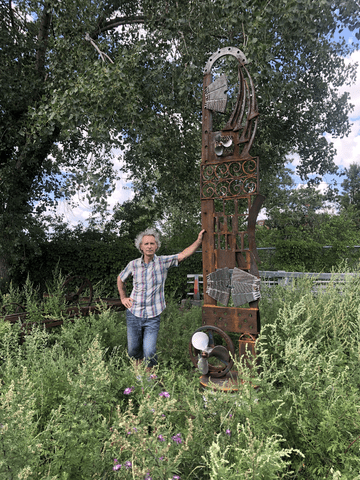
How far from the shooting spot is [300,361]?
229 cm

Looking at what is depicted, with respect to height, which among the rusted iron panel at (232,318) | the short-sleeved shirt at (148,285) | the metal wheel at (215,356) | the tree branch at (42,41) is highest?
the tree branch at (42,41)

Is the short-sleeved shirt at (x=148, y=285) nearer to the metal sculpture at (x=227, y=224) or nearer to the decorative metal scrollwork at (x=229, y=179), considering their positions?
the metal sculpture at (x=227, y=224)

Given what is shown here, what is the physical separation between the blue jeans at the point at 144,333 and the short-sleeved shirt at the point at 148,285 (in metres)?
0.07

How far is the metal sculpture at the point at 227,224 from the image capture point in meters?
3.29

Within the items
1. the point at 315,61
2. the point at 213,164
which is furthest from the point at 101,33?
the point at 213,164

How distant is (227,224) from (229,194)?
1.06 ft

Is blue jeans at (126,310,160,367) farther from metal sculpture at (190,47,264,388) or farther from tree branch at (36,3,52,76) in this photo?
tree branch at (36,3,52,76)

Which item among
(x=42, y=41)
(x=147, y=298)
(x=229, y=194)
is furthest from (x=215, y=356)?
(x=42, y=41)

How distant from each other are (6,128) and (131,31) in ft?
12.9

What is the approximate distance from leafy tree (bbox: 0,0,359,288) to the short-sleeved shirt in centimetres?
230

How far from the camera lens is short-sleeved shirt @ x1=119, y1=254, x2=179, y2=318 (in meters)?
3.58

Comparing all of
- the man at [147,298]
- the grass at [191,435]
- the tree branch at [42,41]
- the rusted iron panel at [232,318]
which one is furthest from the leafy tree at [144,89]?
the grass at [191,435]

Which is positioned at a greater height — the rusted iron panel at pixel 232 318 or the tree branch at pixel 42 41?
the tree branch at pixel 42 41

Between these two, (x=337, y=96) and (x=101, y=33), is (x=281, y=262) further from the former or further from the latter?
(x=101, y=33)
